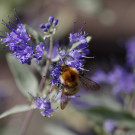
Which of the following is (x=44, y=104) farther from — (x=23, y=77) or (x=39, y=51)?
(x=23, y=77)

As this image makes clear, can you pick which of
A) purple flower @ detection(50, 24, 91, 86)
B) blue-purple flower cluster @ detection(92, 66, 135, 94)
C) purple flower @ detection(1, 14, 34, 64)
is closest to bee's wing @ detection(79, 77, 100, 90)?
purple flower @ detection(50, 24, 91, 86)

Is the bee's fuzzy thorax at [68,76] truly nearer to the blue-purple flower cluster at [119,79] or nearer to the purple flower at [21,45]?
the purple flower at [21,45]

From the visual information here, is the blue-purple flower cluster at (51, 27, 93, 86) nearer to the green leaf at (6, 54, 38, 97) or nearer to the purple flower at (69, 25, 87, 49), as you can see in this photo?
the purple flower at (69, 25, 87, 49)

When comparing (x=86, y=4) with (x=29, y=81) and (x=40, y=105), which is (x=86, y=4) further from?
(x=40, y=105)

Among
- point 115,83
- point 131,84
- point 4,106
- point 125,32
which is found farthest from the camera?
point 125,32

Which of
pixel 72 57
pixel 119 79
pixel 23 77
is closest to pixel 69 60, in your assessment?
pixel 72 57

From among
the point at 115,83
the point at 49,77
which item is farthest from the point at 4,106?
the point at 49,77
